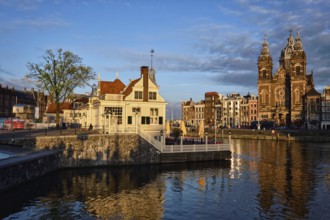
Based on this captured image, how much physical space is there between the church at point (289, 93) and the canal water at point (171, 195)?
96.5 metres

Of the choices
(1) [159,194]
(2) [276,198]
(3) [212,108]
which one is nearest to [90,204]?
(1) [159,194]

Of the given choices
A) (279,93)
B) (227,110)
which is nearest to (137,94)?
(279,93)

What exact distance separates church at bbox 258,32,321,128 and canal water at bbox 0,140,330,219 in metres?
96.5

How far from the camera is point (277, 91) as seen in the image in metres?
141

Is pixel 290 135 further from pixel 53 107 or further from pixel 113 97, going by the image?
pixel 113 97

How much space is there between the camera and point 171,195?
25.3m

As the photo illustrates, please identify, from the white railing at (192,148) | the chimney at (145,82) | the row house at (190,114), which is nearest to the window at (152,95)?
the chimney at (145,82)

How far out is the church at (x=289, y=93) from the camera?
125 meters

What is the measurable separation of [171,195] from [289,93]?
126242 mm

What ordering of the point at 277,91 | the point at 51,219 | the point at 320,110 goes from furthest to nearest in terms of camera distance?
1. the point at 277,91
2. the point at 320,110
3. the point at 51,219

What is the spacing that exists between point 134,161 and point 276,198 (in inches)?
743

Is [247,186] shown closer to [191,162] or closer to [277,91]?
[191,162]

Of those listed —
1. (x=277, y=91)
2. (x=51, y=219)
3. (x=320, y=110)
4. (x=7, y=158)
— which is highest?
(x=277, y=91)

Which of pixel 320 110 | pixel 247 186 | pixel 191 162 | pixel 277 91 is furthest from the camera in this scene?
pixel 277 91
